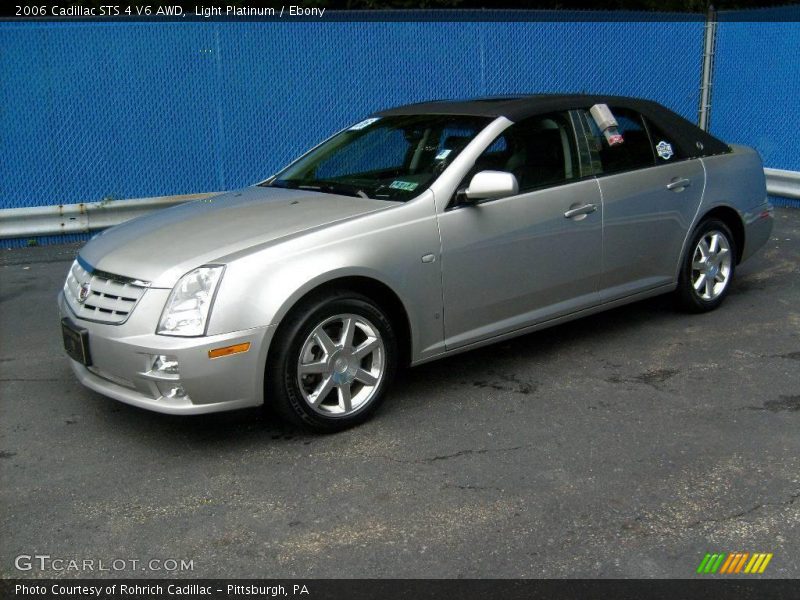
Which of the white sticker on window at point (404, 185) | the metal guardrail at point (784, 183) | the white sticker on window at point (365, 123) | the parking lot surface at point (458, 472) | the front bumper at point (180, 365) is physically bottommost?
the parking lot surface at point (458, 472)

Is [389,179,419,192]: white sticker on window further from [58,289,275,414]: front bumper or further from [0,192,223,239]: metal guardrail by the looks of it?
[0,192,223,239]: metal guardrail

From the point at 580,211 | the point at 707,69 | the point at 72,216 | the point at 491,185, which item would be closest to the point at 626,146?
the point at 580,211

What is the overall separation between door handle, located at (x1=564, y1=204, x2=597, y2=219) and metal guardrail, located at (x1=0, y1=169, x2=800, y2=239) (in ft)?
16.2

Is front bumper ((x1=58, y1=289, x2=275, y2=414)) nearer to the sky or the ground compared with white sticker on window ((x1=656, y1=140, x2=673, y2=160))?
nearer to the ground

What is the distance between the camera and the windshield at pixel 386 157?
17.0 feet

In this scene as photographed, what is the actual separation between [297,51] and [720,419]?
7064 millimetres

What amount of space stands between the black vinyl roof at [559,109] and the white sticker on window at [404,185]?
2.29 ft

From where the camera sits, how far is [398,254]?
4.75 meters

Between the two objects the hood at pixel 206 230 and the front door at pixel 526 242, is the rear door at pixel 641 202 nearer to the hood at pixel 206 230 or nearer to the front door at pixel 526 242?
the front door at pixel 526 242

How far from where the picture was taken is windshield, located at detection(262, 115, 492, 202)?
17.0 ft

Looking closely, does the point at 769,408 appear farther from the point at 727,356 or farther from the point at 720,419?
the point at 727,356

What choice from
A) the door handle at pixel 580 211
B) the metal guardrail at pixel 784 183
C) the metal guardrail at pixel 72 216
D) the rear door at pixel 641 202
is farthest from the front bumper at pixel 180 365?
the metal guardrail at pixel 784 183

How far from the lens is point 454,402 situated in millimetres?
5082
